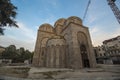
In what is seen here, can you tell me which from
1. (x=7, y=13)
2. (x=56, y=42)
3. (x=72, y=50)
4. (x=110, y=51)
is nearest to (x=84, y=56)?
(x=72, y=50)

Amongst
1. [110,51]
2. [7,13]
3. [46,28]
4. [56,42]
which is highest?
[46,28]

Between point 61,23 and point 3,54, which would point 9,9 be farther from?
point 3,54

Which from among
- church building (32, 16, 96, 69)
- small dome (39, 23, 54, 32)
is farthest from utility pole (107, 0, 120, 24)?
small dome (39, 23, 54, 32)

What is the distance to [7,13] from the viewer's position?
39.4 feet

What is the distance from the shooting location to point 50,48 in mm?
23250

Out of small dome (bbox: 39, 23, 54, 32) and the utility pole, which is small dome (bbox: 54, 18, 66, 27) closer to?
small dome (bbox: 39, 23, 54, 32)

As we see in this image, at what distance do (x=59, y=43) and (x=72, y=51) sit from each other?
4.80m

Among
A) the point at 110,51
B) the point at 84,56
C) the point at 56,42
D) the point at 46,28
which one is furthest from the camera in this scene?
the point at 110,51

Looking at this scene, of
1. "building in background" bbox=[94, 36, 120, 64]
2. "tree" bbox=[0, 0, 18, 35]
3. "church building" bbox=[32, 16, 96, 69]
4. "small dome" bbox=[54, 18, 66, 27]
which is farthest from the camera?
"building in background" bbox=[94, 36, 120, 64]

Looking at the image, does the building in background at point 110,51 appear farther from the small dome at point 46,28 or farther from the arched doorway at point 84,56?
the small dome at point 46,28

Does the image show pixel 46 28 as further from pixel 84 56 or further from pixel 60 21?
pixel 84 56

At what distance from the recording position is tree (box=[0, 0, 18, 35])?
456 inches

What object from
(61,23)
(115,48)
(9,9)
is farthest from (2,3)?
(115,48)

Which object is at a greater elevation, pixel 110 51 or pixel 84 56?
pixel 110 51
